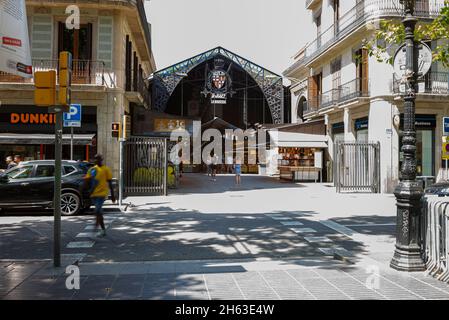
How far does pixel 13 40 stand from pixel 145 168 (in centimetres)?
1157

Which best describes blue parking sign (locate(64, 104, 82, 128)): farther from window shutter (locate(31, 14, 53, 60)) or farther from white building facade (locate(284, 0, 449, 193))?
white building facade (locate(284, 0, 449, 193))

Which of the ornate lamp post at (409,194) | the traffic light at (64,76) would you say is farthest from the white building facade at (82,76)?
the ornate lamp post at (409,194)

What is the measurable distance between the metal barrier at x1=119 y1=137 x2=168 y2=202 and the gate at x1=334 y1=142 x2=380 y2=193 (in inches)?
325

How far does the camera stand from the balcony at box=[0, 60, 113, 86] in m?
18.5

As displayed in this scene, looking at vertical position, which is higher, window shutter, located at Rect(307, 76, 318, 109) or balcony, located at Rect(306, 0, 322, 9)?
balcony, located at Rect(306, 0, 322, 9)

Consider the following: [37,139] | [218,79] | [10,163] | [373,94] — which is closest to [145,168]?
[37,139]

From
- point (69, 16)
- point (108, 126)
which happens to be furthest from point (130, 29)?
point (108, 126)

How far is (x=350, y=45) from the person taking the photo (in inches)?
953

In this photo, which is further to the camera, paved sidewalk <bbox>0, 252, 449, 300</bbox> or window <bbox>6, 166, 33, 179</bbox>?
window <bbox>6, 166, 33, 179</bbox>

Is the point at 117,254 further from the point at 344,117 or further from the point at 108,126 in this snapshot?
the point at 344,117

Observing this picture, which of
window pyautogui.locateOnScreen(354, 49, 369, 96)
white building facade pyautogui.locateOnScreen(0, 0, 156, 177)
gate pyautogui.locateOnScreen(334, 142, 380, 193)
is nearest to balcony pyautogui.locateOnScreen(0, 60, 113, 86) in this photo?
white building facade pyautogui.locateOnScreen(0, 0, 156, 177)

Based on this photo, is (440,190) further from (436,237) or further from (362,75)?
(362,75)

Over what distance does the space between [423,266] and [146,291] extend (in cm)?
389

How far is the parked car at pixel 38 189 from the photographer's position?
40.4ft
